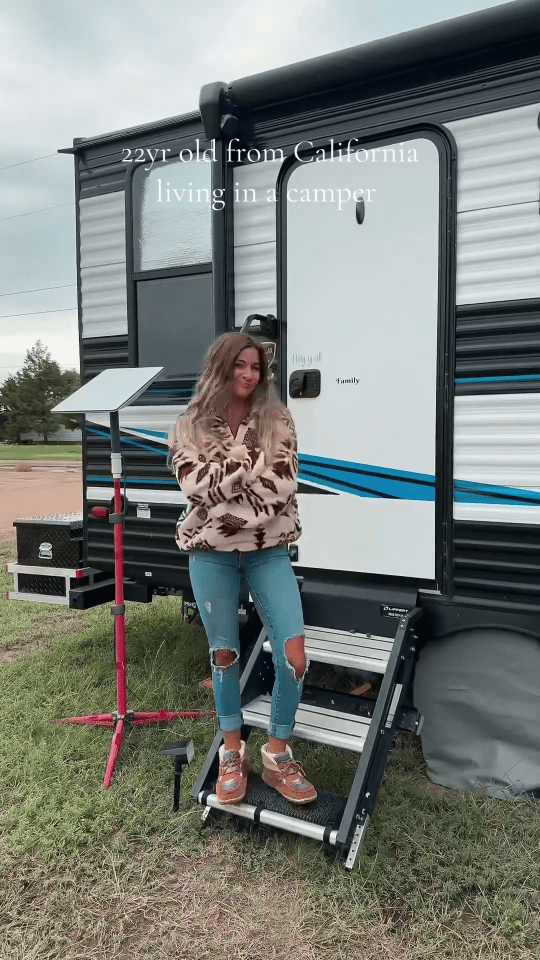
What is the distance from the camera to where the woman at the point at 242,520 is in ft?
7.89

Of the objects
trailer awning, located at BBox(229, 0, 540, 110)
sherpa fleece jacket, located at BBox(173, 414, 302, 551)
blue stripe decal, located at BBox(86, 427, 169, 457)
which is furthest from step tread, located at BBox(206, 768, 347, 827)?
trailer awning, located at BBox(229, 0, 540, 110)

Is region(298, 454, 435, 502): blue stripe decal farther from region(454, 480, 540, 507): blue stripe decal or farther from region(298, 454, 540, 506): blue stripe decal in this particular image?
region(454, 480, 540, 507): blue stripe decal

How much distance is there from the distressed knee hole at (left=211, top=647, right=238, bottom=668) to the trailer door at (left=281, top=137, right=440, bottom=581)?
789 millimetres

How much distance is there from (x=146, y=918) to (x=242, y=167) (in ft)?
9.56

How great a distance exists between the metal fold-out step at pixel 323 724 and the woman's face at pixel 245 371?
1.18 m

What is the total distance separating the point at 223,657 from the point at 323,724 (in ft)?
1.59

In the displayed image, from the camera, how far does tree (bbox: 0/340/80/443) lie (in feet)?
175

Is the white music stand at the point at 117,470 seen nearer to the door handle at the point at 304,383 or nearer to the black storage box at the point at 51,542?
the door handle at the point at 304,383

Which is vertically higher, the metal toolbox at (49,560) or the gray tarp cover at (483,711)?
the metal toolbox at (49,560)

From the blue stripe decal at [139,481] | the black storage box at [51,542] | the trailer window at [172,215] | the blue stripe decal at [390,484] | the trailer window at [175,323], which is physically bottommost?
the black storage box at [51,542]

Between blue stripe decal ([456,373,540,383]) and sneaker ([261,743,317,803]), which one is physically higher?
blue stripe decal ([456,373,540,383])

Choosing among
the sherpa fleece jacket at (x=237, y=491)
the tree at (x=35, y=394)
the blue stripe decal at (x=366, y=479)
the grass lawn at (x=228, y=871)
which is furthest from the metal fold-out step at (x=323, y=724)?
the tree at (x=35, y=394)

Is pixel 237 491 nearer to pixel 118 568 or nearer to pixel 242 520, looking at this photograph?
pixel 242 520

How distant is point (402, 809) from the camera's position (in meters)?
2.66
